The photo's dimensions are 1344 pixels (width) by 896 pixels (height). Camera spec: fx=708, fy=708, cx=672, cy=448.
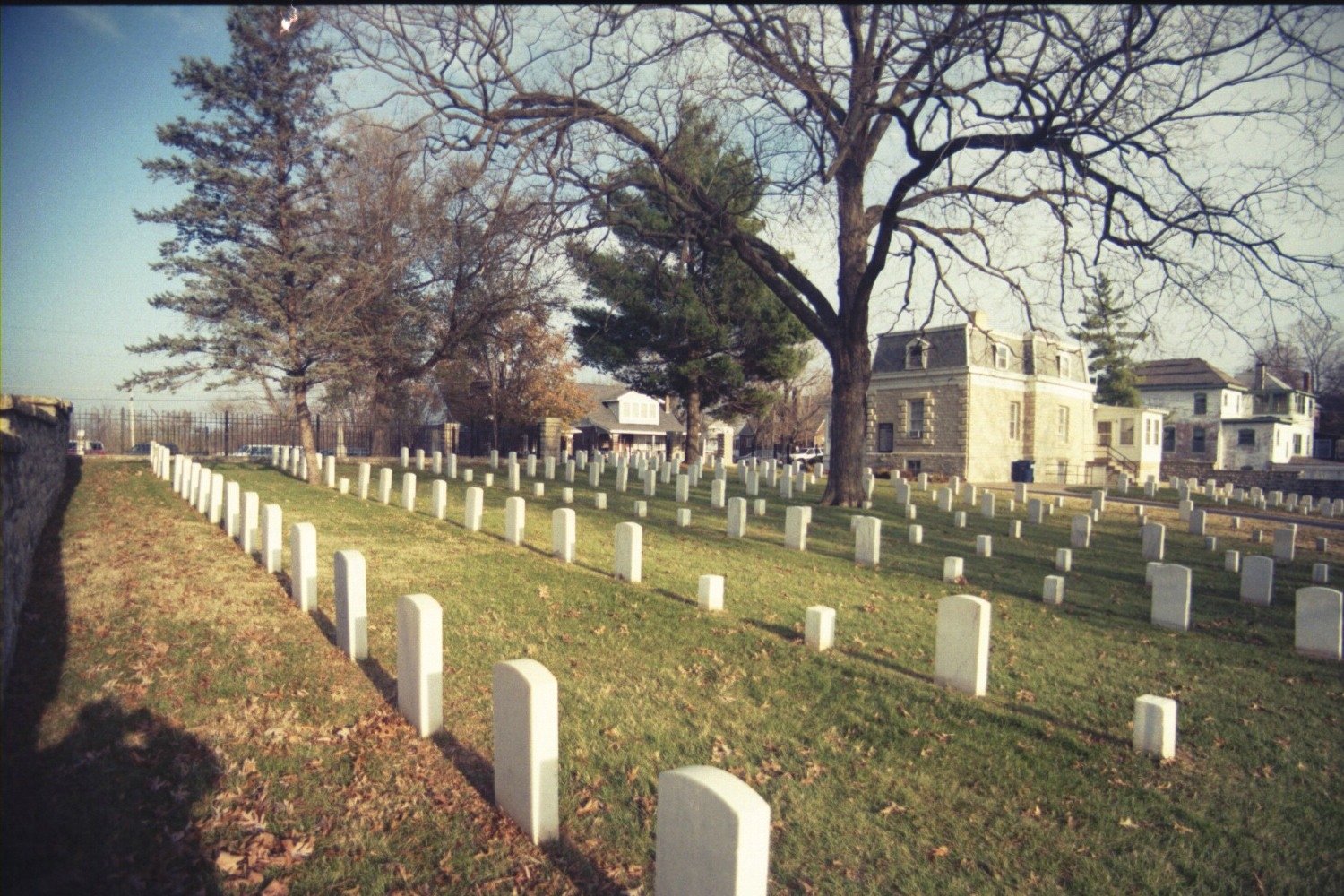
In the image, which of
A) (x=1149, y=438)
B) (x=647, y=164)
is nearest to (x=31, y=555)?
(x=647, y=164)

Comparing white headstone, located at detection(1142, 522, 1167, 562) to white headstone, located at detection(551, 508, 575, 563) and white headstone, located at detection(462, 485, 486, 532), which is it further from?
white headstone, located at detection(462, 485, 486, 532)

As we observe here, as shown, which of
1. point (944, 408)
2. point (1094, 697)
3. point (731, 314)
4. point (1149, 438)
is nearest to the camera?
point (1094, 697)

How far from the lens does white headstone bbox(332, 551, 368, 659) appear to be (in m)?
5.64

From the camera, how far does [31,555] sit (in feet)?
24.5

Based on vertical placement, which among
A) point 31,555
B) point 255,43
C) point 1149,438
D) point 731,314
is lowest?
point 31,555

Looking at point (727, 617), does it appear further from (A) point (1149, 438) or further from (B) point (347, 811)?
(A) point (1149, 438)

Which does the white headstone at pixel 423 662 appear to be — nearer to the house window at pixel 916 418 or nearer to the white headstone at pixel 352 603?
the white headstone at pixel 352 603

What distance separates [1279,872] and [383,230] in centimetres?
2119

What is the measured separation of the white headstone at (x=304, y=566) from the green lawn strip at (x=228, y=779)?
1.54ft

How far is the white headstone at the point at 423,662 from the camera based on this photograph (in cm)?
439

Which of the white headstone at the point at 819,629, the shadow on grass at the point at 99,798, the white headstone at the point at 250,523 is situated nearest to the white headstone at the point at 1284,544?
the white headstone at the point at 819,629

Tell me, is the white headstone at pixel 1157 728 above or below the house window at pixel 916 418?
below

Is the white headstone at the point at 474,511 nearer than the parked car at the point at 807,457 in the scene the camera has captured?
Yes

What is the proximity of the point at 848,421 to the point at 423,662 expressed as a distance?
46.6ft
